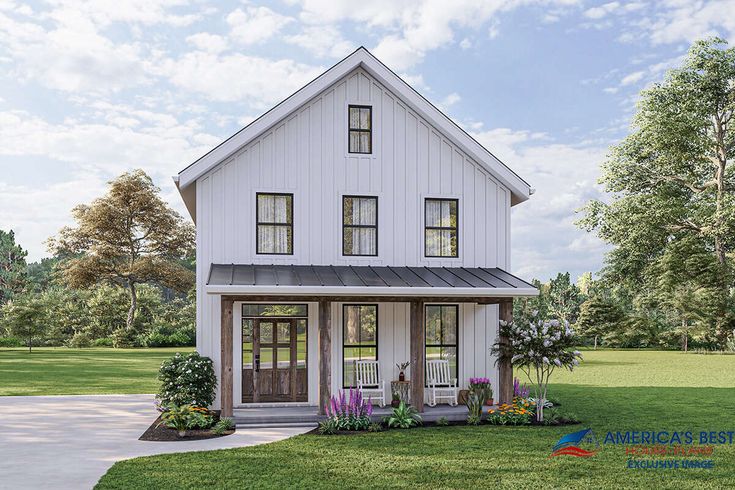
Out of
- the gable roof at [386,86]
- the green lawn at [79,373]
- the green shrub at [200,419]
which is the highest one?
the gable roof at [386,86]

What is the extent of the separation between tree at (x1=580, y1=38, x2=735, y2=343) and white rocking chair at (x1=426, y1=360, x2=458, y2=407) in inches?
1057

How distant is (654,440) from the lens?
1198cm

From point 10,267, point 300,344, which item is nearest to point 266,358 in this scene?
point 300,344

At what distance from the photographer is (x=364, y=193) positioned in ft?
52.2

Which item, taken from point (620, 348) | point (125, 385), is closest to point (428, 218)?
point (125, 385)

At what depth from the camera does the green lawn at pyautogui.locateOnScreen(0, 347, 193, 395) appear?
19967mm

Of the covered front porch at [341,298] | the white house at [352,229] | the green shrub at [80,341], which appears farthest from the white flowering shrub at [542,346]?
the green shrub at [80,341]

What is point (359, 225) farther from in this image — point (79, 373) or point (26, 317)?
point (26, 317)

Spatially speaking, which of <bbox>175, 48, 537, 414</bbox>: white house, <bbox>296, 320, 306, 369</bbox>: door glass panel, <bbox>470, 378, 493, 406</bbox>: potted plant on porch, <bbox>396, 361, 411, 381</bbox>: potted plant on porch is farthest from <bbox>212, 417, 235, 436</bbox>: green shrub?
<bbox>470, 378, 493, 406</bbox>: potted plant on porch

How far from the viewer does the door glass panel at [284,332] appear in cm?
1545

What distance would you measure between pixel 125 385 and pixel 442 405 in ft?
37.6

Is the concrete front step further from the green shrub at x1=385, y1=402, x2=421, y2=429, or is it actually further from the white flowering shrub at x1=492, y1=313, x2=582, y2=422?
the white flowering shrub at x1=492, y1=313, x2=582, y2=422

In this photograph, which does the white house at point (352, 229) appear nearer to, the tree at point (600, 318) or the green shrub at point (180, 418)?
the green shrub at point (180, 418)

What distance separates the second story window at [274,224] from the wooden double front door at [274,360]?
1767 millimetres
